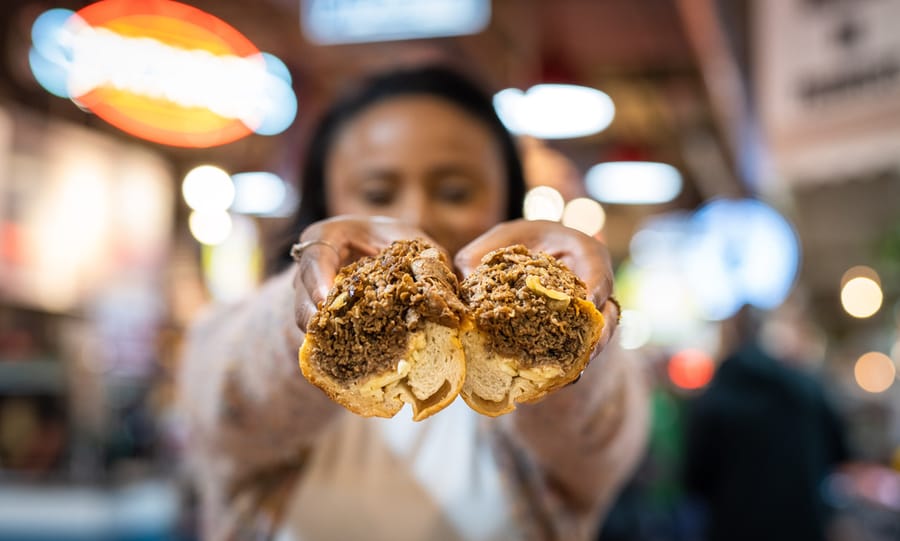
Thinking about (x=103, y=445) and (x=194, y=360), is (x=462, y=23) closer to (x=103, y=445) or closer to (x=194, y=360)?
(x=194, y=360)

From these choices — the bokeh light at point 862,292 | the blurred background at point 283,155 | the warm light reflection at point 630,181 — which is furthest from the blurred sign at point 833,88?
the bokeh light at point 862,292

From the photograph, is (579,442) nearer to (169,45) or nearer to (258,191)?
(169,45)

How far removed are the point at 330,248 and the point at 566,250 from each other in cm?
21

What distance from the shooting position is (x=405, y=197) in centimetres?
121

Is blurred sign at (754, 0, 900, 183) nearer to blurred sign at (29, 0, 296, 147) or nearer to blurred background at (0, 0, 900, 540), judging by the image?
blurred background at (0, 0, 900, 540)

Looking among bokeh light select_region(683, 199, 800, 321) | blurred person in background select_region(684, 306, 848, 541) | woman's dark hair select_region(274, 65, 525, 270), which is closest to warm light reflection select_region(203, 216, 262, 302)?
bokeh light select_region(683, 199, 800, 321)

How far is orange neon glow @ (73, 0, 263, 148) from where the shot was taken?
2773 mm

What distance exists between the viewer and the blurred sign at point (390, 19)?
8.61ft

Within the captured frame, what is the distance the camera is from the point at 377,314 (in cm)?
64

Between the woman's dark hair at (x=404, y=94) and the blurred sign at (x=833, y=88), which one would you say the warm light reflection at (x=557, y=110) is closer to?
the blurred sign at (x=833, y=88)

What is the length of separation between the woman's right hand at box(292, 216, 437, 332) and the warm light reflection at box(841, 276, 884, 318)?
34.6 ft

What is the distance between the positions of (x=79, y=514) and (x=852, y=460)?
3.13 metres

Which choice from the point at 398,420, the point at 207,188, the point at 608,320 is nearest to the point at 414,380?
the point at 608,320

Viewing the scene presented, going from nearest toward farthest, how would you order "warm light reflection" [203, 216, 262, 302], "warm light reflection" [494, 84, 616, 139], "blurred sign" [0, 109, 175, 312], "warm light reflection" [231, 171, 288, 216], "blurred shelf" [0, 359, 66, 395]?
"blurred shelf" [0, 359, 66, 395]
"warm light reflection" [494, 84, 616, 139]
"blurred sign" [0, 109, 175, 312]
"warm light reflection" [231, 171, 288, 216]
"warm light reflection" [203, 216, 262, 302]
